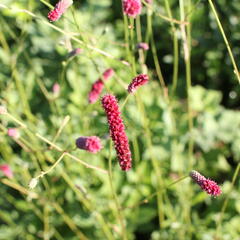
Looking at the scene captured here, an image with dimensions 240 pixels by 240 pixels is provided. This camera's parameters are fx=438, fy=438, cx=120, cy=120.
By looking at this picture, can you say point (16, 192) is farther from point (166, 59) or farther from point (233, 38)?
point (233, 38)

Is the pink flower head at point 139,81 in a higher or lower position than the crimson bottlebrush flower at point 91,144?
higher

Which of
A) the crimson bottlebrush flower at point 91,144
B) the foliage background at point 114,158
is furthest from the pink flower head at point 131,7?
the foliage background at point 114,158

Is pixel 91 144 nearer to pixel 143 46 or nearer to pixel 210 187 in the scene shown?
pixel 210 187

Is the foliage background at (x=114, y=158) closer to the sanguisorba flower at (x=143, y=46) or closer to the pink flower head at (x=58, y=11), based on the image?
the sanguisorba flower at (x=143, y=46)

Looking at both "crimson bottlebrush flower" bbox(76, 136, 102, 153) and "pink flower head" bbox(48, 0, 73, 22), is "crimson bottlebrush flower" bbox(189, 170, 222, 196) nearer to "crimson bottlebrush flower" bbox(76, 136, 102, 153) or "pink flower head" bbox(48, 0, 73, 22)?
"crimson bottlebrush flower" bbox(76, 136, 102, 153)

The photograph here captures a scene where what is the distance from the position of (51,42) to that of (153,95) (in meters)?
0.74

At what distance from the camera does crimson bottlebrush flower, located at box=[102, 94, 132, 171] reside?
877mm

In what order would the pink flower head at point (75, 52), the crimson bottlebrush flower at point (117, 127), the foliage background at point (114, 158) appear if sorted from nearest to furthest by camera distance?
the crimson bottlebrush flower at point (117, 127)
the pink flower head at point (75, 52)
the foliage background at point (114, 158)

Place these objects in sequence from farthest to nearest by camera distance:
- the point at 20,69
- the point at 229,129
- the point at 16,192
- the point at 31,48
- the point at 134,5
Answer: the point at 31,48, the point at 20,69, the point at 16,192, the point at 229,129, the point at 134,5

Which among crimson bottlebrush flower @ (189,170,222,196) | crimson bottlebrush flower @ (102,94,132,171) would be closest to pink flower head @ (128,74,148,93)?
crimson bottlebrush flower @ (102,94,132,171)

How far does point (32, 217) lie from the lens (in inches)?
78.9

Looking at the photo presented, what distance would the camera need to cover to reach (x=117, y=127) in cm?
89

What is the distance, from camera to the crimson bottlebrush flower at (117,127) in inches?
34.5

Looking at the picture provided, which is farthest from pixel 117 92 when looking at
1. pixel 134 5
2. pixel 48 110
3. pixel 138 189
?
pixel 134 5
